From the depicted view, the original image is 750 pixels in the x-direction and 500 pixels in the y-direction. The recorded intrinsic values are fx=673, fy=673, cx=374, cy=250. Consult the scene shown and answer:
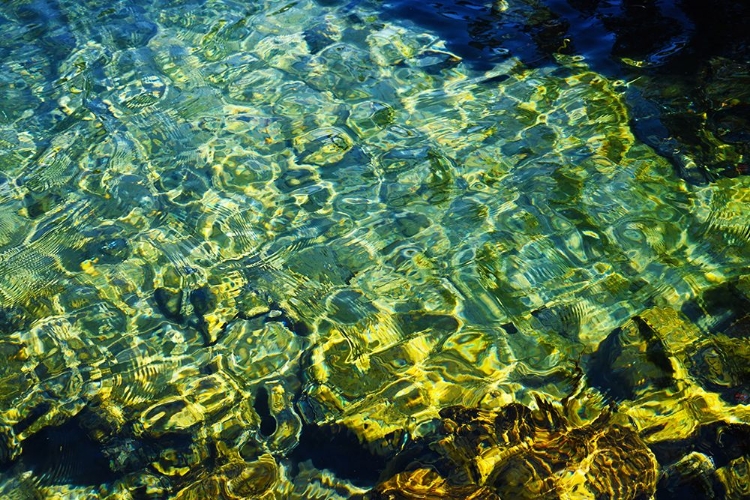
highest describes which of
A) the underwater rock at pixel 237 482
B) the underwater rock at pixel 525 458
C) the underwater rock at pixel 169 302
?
the underwater rock at pixel 525 458

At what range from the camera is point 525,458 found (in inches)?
116

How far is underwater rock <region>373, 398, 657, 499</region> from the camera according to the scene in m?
2.83

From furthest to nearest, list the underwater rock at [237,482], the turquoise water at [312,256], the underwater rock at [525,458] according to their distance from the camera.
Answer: the turquoise water at [312,256], the underwater rock at [237,482], the underwater rock at [525,458]

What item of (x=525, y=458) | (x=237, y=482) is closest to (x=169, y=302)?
(x=237, y=482)

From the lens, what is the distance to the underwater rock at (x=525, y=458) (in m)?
2.83

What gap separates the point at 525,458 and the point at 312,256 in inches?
68.7

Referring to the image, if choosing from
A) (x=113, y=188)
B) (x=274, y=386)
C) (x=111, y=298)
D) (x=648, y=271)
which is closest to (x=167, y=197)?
(x=113, y=188)

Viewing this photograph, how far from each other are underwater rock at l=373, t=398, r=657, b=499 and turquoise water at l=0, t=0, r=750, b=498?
3.9 inches

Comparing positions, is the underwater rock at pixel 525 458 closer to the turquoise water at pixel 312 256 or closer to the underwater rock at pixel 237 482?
the turquoise water at pixel 312 256

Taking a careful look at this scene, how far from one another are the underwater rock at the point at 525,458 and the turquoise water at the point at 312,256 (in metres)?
0.10

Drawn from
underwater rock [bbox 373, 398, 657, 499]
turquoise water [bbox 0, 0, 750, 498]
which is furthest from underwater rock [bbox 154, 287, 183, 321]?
underwater rock [bbox 373, 398, 657, 499]

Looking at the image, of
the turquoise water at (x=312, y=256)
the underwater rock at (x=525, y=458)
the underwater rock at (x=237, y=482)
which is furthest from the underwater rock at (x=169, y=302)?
the underwater rock at (x=525, y=458)

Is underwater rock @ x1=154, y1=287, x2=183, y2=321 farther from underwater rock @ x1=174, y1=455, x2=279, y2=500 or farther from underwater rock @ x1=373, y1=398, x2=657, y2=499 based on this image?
underwater rock @ x1=373, y1=398, x2=657, y2=499

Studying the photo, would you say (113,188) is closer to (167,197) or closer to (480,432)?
(167,197)
